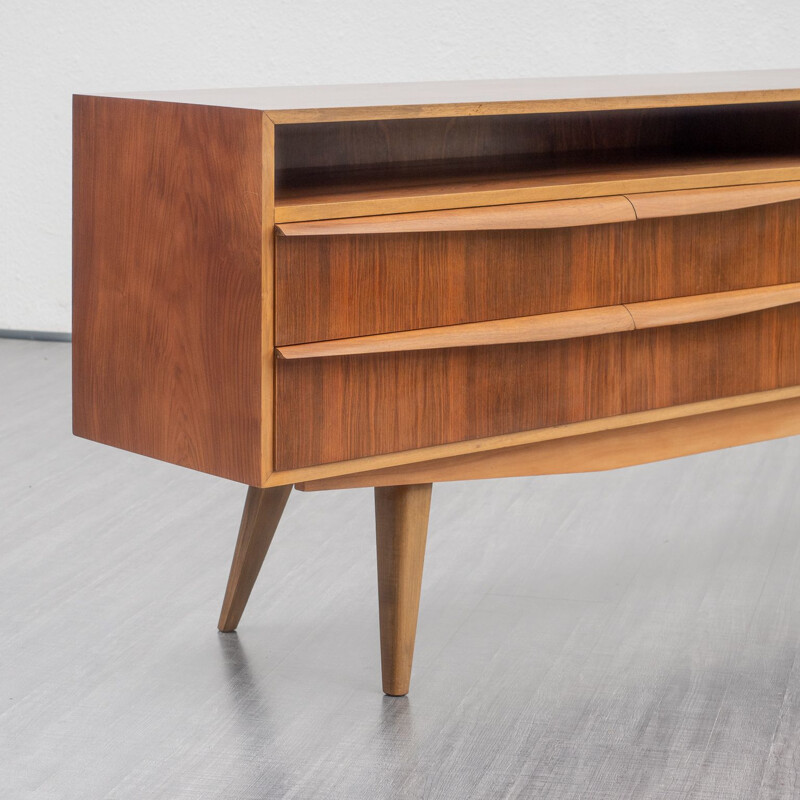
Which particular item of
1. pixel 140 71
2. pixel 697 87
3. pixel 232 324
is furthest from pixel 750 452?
pixel 140 71

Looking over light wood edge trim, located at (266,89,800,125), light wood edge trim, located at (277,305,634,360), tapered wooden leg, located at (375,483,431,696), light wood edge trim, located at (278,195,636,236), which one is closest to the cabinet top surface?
light wood edge trim, located at (266,89,800,125)

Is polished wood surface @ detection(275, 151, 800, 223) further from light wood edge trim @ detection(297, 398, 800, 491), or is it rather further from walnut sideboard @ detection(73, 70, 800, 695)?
light wood edge trim @ detection(297, 398, 800, 491)

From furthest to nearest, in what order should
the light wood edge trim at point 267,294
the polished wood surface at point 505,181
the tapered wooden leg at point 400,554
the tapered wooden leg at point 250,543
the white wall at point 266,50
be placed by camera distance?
the white wall at point 266,50, the tapered wooden leg at point 250,543, the tapered wooden leg at point 400,554, the polished wood surface at point 505,181, the light wood edge trim at point 267,294

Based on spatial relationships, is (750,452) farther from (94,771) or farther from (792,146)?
(94,771)

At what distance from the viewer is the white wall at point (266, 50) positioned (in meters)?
3.96

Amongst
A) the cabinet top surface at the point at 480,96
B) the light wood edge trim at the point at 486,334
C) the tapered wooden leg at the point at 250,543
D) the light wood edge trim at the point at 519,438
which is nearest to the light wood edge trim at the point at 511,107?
the cabinet top surface at the point at 480,96

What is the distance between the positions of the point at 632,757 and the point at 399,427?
524mm

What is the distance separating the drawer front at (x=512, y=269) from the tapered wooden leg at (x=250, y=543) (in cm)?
51

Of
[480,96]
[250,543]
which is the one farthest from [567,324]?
[250,543]

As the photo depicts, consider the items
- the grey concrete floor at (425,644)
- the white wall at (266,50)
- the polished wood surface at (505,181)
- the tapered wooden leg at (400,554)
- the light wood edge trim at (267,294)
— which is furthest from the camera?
the white wall at (266,50)

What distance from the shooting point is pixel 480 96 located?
1.67 m

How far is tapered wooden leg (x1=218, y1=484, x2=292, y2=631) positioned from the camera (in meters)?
1.97

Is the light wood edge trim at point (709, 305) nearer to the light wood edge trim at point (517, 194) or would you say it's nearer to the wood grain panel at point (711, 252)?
the wood grain panel at point (711, 252)

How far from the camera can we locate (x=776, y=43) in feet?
12.8
